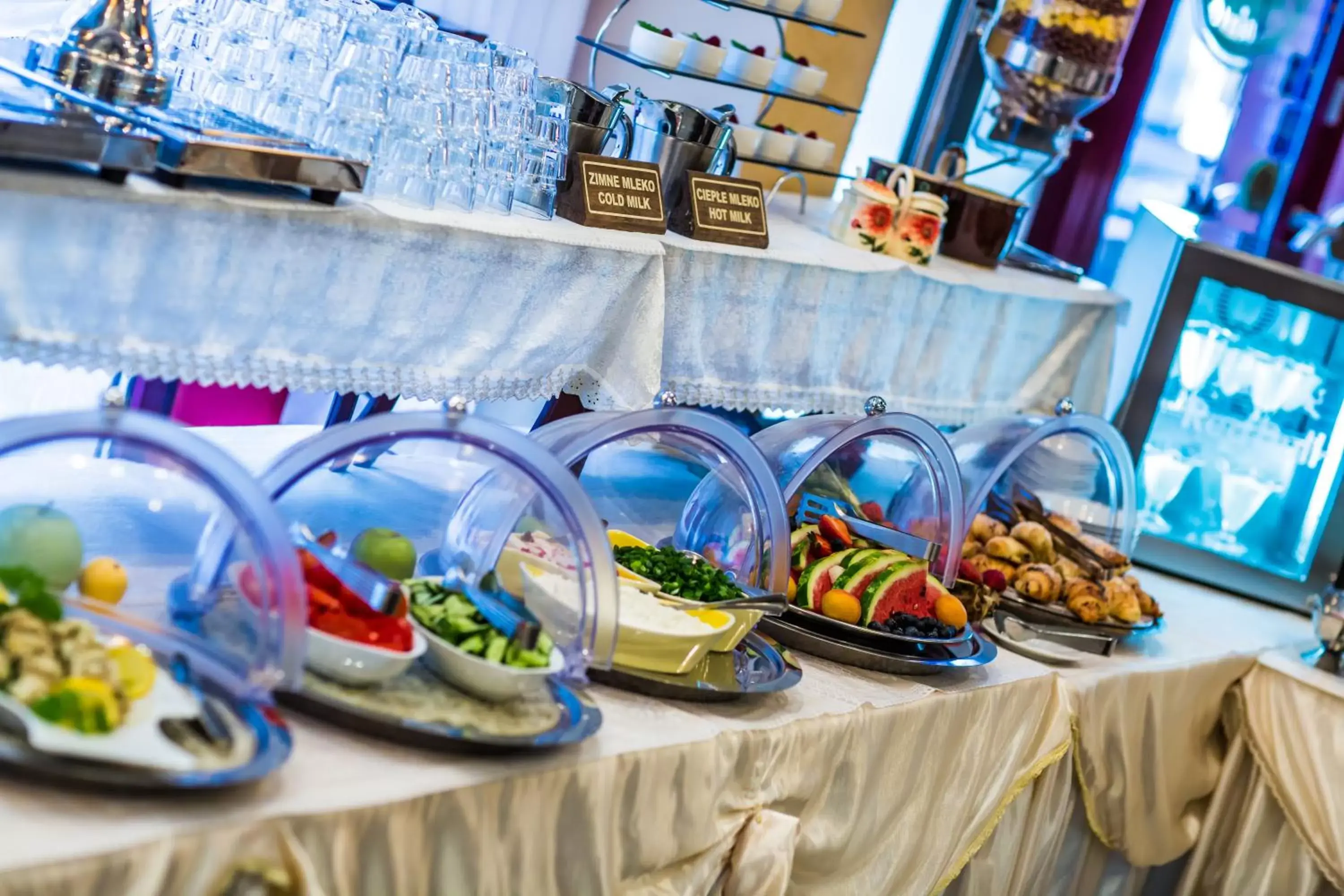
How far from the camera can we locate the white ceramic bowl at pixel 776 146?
328cm

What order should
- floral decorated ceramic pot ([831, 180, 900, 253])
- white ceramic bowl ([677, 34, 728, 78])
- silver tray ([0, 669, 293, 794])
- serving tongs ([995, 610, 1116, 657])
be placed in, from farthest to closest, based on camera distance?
white ceramic bowl ([677, 34, 728, 78]) → floral decorated ceramic pot ([831, 180, 900, 253]) → serving tongs ([995, 610, 1116, 657]) → silver tray ([0, 669, 293, 794])

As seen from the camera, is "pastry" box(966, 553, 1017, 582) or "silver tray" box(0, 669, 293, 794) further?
"pastry" box(966, 553, 1017, 582)

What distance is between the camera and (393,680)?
4.68 feet

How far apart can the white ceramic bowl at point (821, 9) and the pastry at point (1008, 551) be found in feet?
4.15

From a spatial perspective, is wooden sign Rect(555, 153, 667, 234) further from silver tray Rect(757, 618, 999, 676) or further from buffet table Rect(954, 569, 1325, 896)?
buffet table Rect(954, 569, 1325, 896)

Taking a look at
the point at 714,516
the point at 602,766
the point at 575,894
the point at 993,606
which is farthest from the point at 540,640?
the point at 993,606

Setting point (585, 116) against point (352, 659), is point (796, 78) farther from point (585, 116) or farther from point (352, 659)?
point (352, 659)

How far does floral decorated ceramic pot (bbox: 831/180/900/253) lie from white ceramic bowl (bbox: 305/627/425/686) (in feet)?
5.45

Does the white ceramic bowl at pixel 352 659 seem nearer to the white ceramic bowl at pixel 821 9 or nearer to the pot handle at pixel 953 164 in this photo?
the white ceramic bowl at pixel 821 9

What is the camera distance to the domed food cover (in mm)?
1130

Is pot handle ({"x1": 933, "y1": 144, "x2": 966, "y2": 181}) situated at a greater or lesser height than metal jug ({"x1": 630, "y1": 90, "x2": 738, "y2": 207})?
greater

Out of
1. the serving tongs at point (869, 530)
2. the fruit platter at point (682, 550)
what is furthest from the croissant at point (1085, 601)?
the fruit platter at point (682, 550)

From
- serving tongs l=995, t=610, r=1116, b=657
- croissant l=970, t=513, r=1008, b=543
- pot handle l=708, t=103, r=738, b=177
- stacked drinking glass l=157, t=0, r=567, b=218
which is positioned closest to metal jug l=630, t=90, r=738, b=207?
pot handle l=708, t=103, r=738, b=177

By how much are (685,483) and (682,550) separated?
0.09 m
